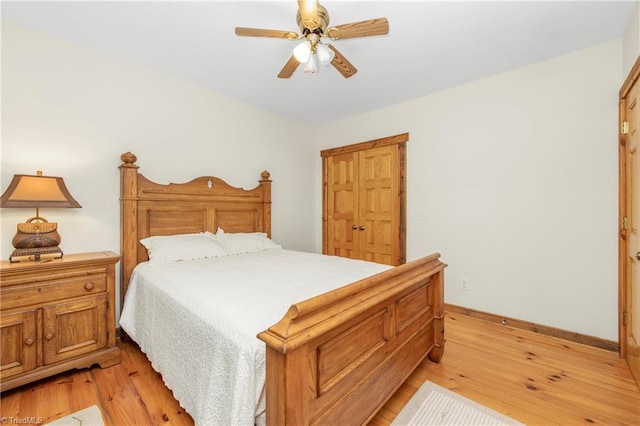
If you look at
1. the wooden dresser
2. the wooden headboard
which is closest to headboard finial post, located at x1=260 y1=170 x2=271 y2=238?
the wooden headboard

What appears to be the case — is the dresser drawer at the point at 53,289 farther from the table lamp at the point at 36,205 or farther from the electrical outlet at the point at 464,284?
the electrical outlet at the point at 464,284

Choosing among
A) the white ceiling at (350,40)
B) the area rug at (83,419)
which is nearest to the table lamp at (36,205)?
the area rug at (83,419)

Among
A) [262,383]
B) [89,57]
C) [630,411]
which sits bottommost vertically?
[630,411]

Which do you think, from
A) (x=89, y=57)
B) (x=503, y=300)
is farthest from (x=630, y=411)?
(x=89, y=57)

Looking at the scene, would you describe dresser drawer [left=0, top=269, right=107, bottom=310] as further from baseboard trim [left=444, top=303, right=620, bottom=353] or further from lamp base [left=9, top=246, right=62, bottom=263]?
baseboard trim [left=444, top=303, right=620, bottom=353]

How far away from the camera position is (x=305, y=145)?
14.6 feet

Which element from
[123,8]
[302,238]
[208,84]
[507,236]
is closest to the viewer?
[123,8]

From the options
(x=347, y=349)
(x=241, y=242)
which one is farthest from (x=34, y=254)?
(x=347, y=349)

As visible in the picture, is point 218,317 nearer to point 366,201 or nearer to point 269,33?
point 269,33

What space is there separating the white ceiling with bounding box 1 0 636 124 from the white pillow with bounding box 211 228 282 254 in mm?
1690

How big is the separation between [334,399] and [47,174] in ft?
8.89

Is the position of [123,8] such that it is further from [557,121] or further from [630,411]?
[630,411]

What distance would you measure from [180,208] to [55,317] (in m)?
1.33

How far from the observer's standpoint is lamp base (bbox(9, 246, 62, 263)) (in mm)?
1911
